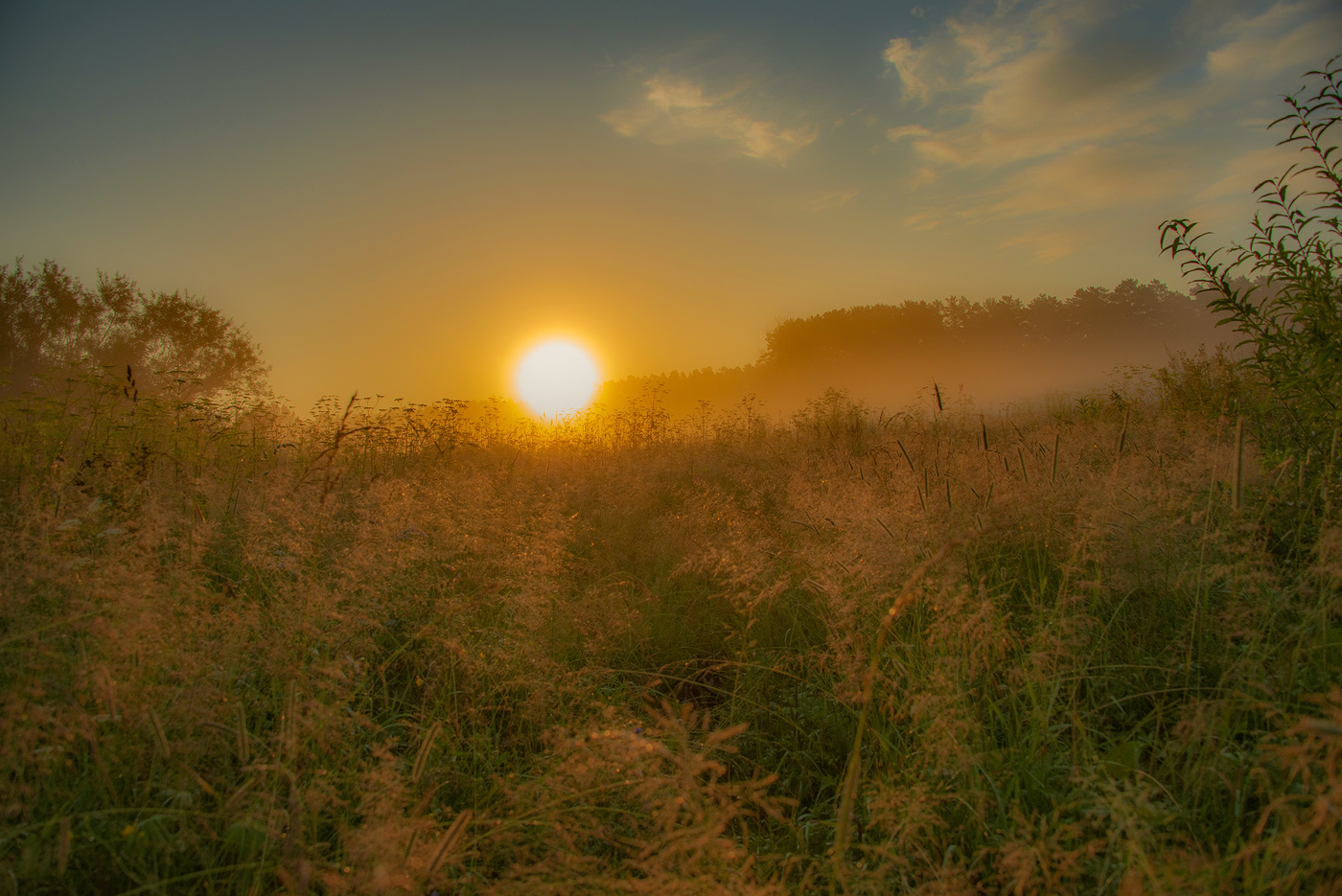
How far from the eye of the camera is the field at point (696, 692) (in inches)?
49.6

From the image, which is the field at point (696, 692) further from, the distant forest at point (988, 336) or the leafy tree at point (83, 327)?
the distant forest at point (988, 336)

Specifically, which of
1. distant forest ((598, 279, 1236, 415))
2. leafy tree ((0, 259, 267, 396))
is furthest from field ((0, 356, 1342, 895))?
distant forest ((598, 279, 1236, 415))

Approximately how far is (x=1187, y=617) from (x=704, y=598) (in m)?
2.16

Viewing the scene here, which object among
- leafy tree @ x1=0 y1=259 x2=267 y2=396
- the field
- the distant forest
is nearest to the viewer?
the field

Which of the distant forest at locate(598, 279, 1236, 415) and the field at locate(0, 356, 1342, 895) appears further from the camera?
the distant forest at locate(598, 279, 1236, 415)

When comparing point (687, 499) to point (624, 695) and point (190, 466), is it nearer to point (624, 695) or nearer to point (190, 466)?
point (624, 695)

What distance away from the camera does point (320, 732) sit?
1600 mm

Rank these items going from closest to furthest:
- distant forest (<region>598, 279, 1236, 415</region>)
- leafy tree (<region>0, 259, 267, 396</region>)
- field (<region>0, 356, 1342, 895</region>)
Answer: field (<region>0, 356, 1342, 895</region>), leafy tree (<region>0, 259, 267, 396</region>), distant forest (<region>598, 279, 1236, 415</region>)

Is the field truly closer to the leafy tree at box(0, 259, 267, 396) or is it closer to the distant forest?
the leafy tree at box(0, 259, 267, 396)

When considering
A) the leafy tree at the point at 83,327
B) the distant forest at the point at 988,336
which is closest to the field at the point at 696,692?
the leafy tree at the point at 83,327

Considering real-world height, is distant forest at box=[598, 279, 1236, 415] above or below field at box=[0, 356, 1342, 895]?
above

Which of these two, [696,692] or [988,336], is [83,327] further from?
[988,336]

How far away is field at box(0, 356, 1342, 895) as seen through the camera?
126 centimetres

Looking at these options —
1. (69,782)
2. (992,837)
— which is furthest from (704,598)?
(69,782)
